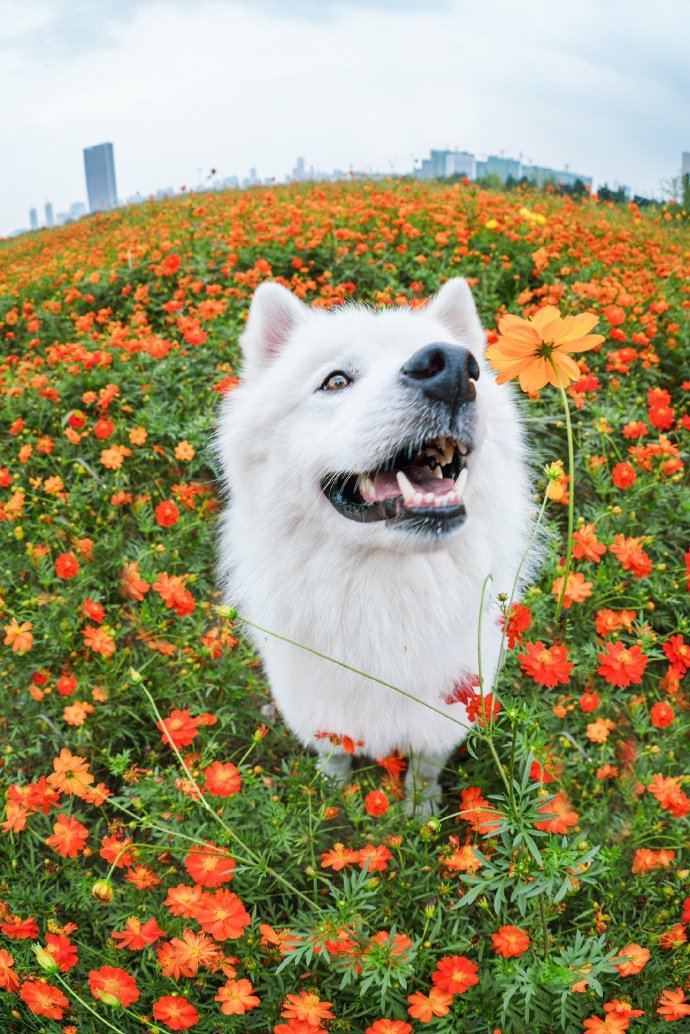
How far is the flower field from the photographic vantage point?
→ 1.56 metres

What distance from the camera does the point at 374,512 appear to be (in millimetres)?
1774

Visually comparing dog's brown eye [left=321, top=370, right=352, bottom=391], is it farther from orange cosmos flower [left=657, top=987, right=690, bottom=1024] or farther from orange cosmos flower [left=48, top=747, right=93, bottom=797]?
orange cosmos flower [left=657, top=987, right=690, bottom=1024]

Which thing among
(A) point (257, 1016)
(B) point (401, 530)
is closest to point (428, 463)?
(B) point (401, 530)

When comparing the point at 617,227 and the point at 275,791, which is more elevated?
the point at 617,227

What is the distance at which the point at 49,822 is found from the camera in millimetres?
2381

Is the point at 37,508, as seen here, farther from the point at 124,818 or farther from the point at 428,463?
the point at 428,463

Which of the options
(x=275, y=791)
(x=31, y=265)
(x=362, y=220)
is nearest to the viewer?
(x=275, y=791)

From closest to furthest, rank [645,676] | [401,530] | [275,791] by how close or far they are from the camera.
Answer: [401,530]
[275,791]
[645,676]

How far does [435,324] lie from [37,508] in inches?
92.5

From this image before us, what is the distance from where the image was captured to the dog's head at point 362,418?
5.32 feet

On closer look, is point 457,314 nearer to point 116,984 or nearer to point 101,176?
point 116,984

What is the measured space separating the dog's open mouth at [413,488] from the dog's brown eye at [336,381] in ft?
1.07

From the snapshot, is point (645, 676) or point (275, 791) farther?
point (645, 676)

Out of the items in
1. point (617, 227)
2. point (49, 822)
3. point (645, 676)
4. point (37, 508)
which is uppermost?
point (617, 227)
